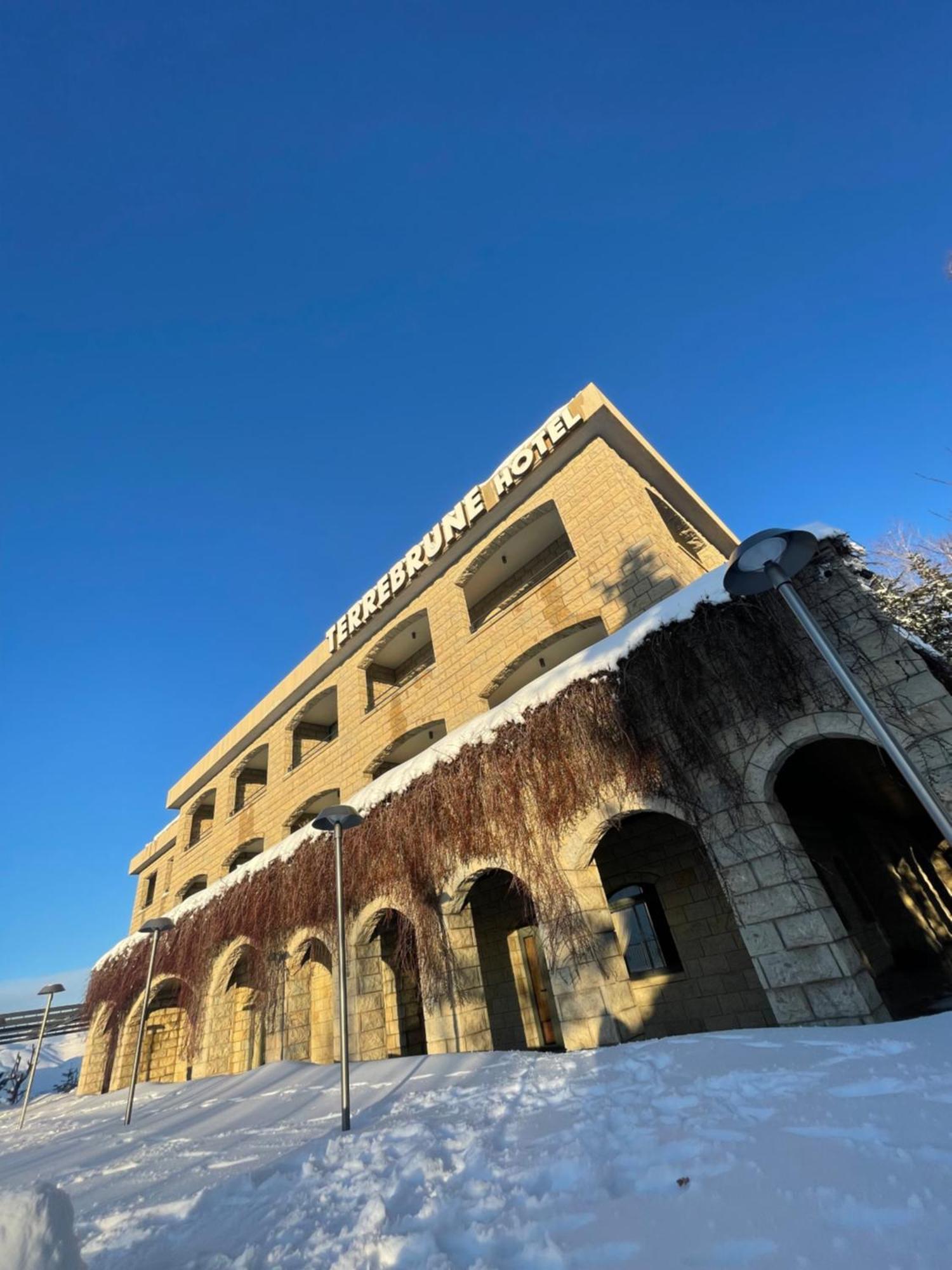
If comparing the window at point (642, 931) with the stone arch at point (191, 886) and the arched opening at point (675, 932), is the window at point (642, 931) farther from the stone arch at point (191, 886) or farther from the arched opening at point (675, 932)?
the stone arch at point (191, 886)

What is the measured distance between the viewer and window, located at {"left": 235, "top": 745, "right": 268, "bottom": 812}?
22.1m

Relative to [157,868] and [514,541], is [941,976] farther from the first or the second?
[157,868]

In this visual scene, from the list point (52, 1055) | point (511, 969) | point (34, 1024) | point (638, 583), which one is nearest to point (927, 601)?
point (638, 583)

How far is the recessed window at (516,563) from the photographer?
14234 millimetres

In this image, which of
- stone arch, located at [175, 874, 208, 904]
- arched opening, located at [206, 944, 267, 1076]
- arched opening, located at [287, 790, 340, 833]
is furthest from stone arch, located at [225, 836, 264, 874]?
arched opening, located at [206, 944, 267, 1076]

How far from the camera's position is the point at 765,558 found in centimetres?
454

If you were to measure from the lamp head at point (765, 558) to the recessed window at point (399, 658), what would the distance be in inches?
472

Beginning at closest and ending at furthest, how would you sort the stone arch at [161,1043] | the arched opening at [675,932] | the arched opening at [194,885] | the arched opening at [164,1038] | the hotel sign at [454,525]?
the arched opening at [675,932], the hotel sign at [454,525], the stone arch at [161,1043], the arched opening at [164,1038], the arched opening at [194,885]

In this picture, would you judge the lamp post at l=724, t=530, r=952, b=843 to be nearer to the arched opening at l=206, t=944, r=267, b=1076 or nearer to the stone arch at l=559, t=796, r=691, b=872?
the stone arch at l=559, t=796, r=691, b=872

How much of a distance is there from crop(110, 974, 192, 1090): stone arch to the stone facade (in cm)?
9

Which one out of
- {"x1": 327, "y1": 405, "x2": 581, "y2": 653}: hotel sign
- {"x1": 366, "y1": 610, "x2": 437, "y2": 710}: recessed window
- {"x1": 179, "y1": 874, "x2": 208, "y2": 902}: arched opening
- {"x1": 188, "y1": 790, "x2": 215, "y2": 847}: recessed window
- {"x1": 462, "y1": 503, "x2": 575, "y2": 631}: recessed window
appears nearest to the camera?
{"x1": 327, "y1": 405, "x2": 581, "y2": 653}: hotel sign

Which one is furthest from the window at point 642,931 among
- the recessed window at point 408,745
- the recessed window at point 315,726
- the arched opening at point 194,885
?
the arched opening at point 194,885

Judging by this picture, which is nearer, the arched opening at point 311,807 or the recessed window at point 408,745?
the recessed window at point 408,745

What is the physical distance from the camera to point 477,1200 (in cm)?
287
